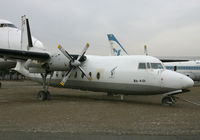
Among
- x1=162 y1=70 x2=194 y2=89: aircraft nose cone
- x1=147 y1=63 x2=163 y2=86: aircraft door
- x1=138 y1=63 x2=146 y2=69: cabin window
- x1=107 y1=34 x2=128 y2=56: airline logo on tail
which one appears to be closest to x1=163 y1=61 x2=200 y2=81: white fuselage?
x1=107 y1=34 x2=128 y2=56: airline logo on tail

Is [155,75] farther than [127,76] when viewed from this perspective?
No

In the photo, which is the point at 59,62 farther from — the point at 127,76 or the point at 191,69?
the point at 191,69

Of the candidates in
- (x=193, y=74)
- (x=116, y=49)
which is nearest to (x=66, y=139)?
(x=116, y=49)

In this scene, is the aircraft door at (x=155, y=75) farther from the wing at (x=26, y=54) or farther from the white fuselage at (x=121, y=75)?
the wing at (x=26, y=54)

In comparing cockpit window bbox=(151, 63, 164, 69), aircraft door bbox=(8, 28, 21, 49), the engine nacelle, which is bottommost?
cockpit window bbox=(151, 63, 164, 69)

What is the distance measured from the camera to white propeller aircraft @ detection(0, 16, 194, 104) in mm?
10859

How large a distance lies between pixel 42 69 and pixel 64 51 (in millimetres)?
2325

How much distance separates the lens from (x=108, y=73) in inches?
510

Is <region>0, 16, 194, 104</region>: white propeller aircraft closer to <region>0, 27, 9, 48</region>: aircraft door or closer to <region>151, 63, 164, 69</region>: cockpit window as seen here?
<region>151, 63, 164, 69</region>: cockpit window

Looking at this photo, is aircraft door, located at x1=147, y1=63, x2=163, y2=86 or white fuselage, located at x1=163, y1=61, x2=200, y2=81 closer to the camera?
aircraft door, located at x1=147, y1=63, x2=163, y2=86

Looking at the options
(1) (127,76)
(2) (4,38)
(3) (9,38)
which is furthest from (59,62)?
(2) (4,38)

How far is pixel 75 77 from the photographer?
47.5ft

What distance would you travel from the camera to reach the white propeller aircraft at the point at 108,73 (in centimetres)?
1086

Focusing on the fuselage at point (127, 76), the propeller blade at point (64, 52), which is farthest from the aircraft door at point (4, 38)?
the propeller blade at point (64, 52)
